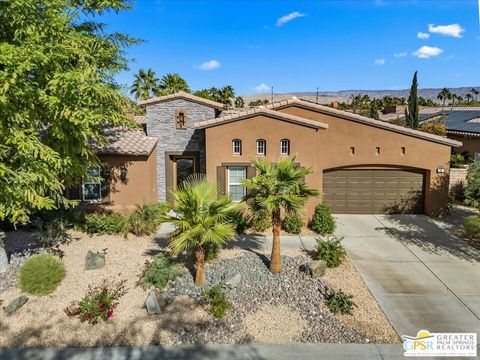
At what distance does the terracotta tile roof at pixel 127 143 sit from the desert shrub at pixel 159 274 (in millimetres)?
6629

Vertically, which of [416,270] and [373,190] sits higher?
[373,190]

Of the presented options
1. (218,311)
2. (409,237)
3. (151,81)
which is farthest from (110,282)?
(151,81)

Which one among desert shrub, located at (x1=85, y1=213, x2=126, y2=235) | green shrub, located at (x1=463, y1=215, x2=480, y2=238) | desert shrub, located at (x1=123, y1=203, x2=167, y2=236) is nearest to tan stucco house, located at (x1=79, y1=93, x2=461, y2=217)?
desert shrub, located at (x1=123, y1=203, x2=167, y2=236)

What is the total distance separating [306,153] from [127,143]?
7.87 metres

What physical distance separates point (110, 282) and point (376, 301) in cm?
705

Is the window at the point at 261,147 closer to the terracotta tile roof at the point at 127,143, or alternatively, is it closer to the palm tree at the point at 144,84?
the terracotta tile roof at the point at 127,143

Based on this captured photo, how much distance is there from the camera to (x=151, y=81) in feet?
127

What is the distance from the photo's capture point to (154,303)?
833 centimetres

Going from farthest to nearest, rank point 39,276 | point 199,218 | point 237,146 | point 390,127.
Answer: point 390,127 → point 237,146 → point 39,276 → point 199,218

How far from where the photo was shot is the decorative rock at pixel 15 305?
8.42 metres

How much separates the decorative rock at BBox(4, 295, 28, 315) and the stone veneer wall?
9444mm

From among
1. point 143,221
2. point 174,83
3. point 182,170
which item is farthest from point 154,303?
point 174,83

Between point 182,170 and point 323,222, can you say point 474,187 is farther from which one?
point 182,170

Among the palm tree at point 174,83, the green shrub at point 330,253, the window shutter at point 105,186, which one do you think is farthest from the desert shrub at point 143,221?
the palm tree at point 174,83
